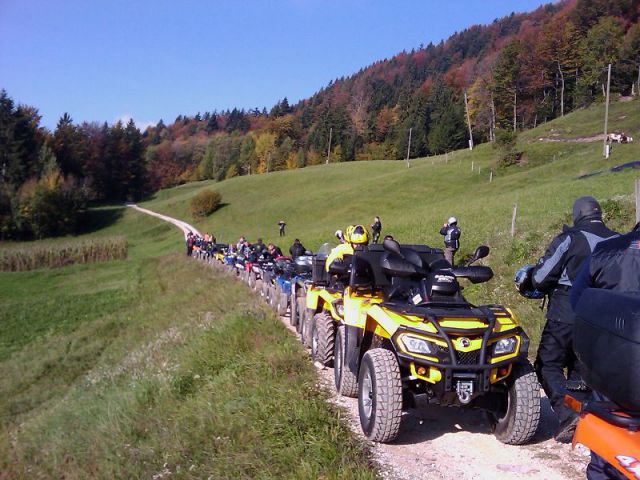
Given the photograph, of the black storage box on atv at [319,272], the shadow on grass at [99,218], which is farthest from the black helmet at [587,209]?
the shadow on grass at [99,218]

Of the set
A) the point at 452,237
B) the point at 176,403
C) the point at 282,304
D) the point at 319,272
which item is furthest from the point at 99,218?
the point at 176,403

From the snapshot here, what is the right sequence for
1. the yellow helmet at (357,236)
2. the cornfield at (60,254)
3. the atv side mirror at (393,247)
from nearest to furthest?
the atv side mirror at (393,247) → the yellow helmet at (357,236) → the cornfield at (60,254)

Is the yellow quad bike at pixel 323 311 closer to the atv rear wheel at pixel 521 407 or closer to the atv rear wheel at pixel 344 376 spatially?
the atv rear wheel at pixel 344 376

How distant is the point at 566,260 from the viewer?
4.86 meters

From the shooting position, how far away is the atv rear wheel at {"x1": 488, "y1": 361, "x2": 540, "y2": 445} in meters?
4.86

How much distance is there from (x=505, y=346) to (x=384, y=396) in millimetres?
1100

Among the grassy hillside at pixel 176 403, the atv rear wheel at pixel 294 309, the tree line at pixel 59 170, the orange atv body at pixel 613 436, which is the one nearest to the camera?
the orange atv body at pixel 613 436

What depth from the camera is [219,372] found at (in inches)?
319

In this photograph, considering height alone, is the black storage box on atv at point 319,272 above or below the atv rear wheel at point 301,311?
above

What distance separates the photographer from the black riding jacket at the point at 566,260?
4.77m

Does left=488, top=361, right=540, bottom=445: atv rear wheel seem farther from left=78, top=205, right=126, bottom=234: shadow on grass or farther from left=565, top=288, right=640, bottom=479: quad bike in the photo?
left=78, top=205, right=126, bottom=234: shadow on grass

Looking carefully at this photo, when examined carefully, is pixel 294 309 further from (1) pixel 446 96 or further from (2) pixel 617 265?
(1) pixel 446 96

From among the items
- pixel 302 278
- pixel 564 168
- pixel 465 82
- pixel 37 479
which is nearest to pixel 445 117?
pixel 465 82

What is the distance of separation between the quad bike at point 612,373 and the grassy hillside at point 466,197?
762 centimetres
